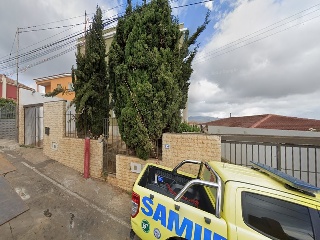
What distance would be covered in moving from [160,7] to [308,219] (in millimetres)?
6051

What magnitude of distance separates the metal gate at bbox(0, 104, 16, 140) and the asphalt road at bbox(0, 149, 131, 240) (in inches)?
296

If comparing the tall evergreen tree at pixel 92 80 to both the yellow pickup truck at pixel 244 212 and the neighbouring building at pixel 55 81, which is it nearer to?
the yellow pickup truck at pixel 244 212

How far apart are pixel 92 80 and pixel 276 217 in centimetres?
722

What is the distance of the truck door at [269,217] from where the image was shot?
73.9 inches

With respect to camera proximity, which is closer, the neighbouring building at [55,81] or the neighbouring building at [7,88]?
the neighbouring building at [55,81]

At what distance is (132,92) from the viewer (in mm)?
5531

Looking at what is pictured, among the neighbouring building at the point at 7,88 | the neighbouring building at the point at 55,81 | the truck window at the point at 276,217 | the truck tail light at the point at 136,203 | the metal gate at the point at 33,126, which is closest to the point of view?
the truck window at the point at 276,217

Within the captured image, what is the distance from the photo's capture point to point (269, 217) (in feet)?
6.44

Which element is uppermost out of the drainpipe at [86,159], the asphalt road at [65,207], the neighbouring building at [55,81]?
the neighbouring building at [55,81]

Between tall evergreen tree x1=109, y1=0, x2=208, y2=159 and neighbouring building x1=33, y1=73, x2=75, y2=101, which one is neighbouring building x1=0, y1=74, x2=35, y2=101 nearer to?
neighbouring building x1=33, y1=73, x2=75, y2=101

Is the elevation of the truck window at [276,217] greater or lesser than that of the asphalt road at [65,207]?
greater

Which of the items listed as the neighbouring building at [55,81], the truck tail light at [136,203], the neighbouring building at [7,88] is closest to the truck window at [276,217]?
the truck tail light at [136,203]

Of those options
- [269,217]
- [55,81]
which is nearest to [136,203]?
[269,217]

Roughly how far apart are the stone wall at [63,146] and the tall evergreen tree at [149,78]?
1598 mm
